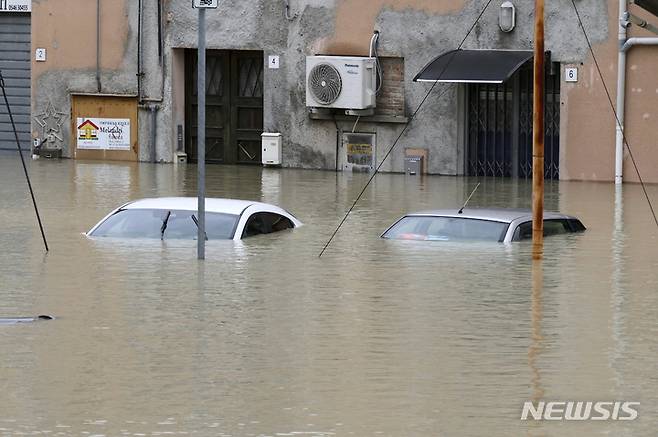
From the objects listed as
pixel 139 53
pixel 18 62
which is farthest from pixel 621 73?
pixel 18 62

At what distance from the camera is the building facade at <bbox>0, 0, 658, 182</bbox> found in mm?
30578

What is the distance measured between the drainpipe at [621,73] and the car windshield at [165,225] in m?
11.7

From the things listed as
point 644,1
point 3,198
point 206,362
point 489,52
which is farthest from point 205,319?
point 489,52

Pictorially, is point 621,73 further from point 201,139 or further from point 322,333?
point 322,333

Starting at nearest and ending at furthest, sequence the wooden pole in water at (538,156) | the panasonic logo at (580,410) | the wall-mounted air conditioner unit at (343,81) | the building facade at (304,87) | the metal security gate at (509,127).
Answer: the panasonic logo at (580,410)
the wooden pole in water at (538,156)
the building facade at (304,87)
the metal security gate at (509,127)
the wall-mounted air conditioner unit at (343,81)

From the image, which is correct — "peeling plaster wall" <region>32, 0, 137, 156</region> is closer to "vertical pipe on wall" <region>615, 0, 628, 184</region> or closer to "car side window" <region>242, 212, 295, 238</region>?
"vertical pipe on wall" <region>615, 0, 628, 184</region>

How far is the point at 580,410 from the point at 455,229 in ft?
28.9

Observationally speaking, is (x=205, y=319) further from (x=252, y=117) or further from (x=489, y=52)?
(x=252, y=117)

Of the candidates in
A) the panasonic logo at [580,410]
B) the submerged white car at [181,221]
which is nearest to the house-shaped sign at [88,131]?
the submerged white car at [181,221]

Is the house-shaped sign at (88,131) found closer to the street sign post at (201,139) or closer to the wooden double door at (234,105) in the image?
the wooden double door at (234,105)

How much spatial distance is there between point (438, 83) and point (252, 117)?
4.68m

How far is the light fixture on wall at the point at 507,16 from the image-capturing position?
30.8 metres

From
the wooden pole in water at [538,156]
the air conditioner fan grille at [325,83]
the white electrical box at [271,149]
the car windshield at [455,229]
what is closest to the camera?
the wooden pole in water at [538,156]

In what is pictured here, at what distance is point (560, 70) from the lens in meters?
31.0
